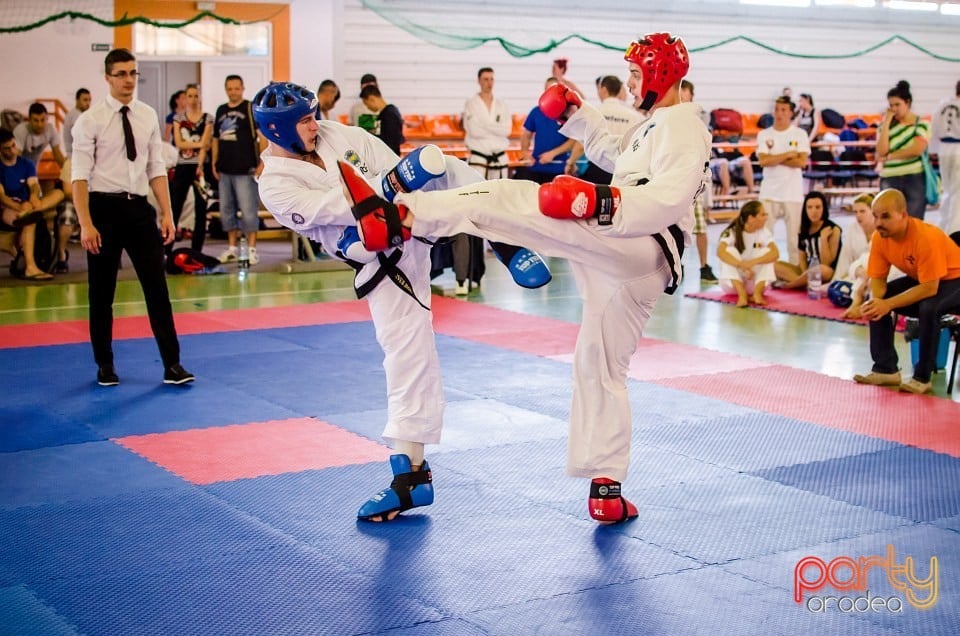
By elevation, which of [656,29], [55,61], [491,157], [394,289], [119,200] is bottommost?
[394,289]

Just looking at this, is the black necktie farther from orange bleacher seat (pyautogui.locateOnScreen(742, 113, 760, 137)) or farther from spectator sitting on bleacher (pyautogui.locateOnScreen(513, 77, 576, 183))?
orange bleacher seat (pyautogui.locateOnScreen(742, 113, 760, 137))

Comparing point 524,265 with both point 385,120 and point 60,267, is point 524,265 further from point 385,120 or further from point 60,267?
point 60,267

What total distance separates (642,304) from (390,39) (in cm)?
1244

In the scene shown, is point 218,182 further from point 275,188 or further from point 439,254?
point 275,188

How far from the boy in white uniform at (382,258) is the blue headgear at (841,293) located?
603 centimetres

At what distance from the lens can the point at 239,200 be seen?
12.1 m

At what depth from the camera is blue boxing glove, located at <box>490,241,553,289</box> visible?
12.8 feet

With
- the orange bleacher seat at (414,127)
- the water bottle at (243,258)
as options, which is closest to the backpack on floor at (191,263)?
the water bottle at (243,258)

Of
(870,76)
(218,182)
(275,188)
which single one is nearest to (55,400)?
(275,188)

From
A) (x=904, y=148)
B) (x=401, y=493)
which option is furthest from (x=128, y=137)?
(x=904, y=148)

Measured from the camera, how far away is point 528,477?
483cm

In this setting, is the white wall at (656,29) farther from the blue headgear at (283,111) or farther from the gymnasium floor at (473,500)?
the blue headgear at (283,111)

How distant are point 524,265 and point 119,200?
336 cm

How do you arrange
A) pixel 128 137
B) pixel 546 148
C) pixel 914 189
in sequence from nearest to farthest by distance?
pixel 128 137
pixel 914 189
pixel 546 148
